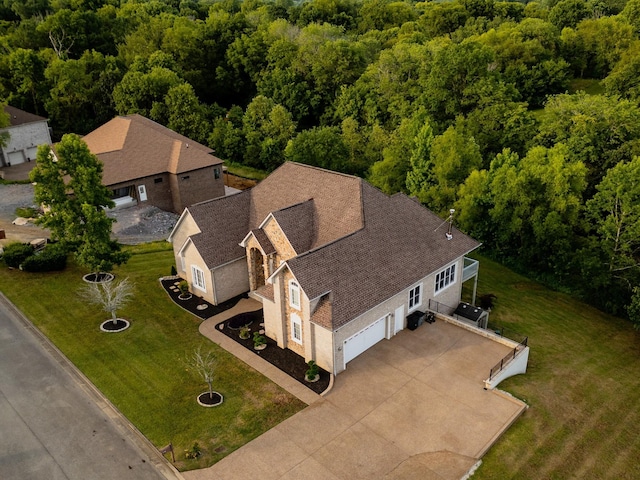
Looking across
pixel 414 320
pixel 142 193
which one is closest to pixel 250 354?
pixel 414 320

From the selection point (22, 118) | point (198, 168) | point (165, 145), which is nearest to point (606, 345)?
point (198, 168)

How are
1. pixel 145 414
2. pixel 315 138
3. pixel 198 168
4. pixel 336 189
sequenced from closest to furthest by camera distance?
pixel 145 414
pixel 336 189
pixel 198 168
pixel 315 138

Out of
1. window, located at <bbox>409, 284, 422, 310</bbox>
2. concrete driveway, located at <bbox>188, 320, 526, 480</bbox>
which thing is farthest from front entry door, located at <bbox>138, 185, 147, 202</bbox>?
concrete driveway, located at <bbox>188, 320, 526, 480</bbox>

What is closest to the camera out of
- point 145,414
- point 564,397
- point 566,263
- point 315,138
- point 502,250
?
point 145,414

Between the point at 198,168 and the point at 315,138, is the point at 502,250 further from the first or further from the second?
the point at 198,168

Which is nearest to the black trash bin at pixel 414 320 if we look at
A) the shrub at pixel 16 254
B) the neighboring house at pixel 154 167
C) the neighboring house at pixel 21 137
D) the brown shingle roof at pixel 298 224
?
the brown shingle roof at pixel 298 224

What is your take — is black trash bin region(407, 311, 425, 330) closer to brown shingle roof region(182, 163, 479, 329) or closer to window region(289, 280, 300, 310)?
brown shingle roof region(182, 163, 479, 329)

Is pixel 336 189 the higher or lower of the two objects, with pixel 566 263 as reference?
higher

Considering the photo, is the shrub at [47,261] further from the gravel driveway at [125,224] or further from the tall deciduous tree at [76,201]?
the gravel driveway at [125,224]

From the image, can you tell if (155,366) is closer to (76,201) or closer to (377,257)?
(76,201)
